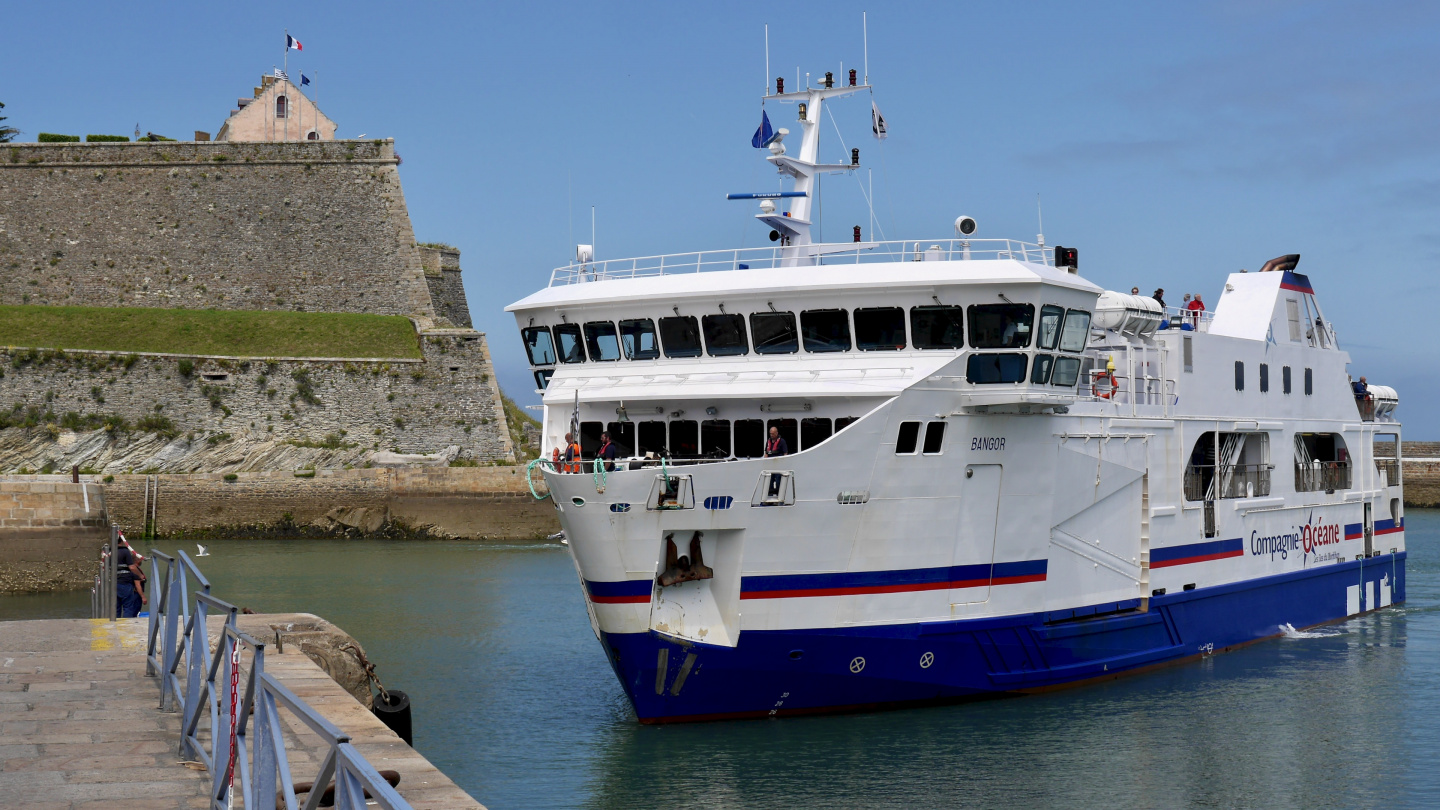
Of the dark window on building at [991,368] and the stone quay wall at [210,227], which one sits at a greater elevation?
the stone quay wall at [210,227]

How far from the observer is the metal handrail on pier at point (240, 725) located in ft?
16.8

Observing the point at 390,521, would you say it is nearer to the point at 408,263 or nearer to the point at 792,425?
the point at 408,263

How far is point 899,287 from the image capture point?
15.1 meters

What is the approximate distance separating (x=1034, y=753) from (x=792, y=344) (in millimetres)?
5099

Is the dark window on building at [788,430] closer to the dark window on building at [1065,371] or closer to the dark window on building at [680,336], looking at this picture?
the dark window on building at [680,336]

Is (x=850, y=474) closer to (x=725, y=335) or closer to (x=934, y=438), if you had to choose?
(x=934, y=438)

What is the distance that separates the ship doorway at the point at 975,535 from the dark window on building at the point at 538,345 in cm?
533

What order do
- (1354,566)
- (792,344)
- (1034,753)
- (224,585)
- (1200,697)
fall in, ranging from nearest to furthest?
1. (1034,753)
2. (792,344)
3. (1200,697)
4. (1354,566)
5. (224,585)

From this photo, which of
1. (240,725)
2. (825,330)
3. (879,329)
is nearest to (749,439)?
(825,330)

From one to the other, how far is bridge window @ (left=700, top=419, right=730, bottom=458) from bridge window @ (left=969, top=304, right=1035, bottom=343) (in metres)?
2.90

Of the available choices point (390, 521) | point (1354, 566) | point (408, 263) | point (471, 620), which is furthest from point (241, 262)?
point (1354, 566)

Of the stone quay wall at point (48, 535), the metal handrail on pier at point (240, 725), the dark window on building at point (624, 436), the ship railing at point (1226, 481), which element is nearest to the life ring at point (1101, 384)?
the ship railing at point (1226, 481)

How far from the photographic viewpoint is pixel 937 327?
50.1ft

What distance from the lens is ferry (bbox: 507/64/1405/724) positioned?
569 inches
